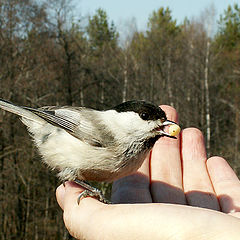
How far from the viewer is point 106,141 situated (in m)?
2.00

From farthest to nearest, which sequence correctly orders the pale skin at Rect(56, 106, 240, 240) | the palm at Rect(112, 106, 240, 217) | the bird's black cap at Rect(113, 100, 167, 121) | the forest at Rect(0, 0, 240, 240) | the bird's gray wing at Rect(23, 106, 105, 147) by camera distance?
the forest at Rect(0, 0, 240, 240) → the palm at Rect(112, 106, 240, 217) → the bird's gray wing at Rect(23, 106, 105, 147) → the bird's black cap at Rect(113, 100, 167, 121) → the pale skin at Rect(56, 106, 240, 240)

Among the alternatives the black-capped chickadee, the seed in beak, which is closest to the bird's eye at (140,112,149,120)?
the black-capped chickadee

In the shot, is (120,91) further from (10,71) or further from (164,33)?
(164,33)

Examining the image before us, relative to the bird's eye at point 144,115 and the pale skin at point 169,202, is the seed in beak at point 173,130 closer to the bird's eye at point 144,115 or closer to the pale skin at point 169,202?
the bird's eye at point 144,115

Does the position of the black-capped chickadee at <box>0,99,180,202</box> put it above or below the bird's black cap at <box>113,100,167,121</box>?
below

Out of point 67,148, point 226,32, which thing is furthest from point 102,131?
point 226,32

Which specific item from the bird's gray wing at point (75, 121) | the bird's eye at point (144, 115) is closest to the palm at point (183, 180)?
the bird's gray wing at point (75, 121)

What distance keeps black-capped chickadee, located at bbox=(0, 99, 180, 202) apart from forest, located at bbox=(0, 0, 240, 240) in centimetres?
84

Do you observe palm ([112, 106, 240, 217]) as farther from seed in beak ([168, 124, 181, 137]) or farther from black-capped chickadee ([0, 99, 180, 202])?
seed in beak ([168, 124, 181, 137])

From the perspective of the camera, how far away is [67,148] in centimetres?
207

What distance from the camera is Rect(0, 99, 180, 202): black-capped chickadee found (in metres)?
1.96

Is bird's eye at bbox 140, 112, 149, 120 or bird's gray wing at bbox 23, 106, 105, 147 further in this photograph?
bird's gray wing at bbox 23, 106, 105, 147

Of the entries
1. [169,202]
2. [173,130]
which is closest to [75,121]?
[173,130]

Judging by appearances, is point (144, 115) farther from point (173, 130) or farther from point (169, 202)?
point (169, 202)
